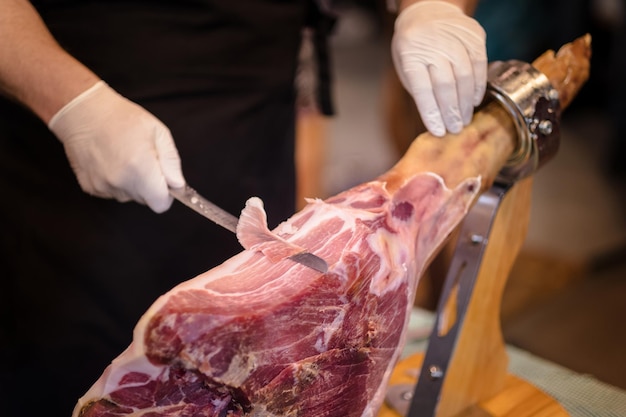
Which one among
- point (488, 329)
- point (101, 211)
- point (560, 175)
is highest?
point (101, 211)

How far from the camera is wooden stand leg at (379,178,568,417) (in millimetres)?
1496

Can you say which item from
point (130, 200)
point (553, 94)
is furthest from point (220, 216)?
point (553, 94)

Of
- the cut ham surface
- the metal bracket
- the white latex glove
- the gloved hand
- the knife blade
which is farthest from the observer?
the metal bracket

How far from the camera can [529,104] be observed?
1.36 metres

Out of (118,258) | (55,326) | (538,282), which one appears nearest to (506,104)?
(118,258)

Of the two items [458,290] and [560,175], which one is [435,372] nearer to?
[458,290]

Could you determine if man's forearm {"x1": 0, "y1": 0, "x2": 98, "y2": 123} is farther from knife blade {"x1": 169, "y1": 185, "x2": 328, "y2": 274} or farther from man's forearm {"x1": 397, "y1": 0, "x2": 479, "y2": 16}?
man's forearm {"x1": 397, "y1": 0, "x2": 479, "y2": 16}

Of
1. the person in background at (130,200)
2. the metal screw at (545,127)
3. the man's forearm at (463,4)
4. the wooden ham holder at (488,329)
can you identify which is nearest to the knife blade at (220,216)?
the person in background at (130,200)

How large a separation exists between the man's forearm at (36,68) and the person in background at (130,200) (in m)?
0.06

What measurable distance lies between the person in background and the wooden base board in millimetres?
471

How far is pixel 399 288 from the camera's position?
1.19 metres

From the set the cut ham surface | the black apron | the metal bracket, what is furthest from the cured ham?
the black apron

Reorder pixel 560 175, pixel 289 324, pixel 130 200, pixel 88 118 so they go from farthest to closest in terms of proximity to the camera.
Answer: pixel 560 175 < pixel 130 200 < pixel 88 118 < pixel 289 324

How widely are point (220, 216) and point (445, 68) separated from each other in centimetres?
47
